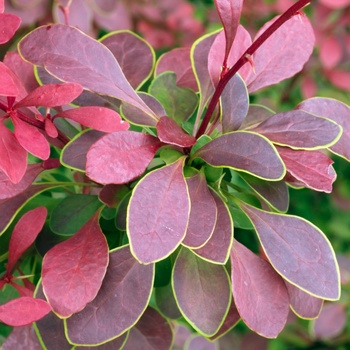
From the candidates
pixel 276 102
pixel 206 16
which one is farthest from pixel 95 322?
pixel 206 16

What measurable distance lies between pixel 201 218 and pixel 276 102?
981 mm

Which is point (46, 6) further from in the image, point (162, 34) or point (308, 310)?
point (308, 310)

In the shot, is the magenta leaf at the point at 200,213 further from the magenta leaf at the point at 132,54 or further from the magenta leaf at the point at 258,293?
the magenta leaf at the point at 132,54

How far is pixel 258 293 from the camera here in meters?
0.57

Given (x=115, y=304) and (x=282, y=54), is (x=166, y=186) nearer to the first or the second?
(x=115, y=304)

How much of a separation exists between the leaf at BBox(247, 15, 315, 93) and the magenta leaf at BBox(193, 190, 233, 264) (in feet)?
0.56

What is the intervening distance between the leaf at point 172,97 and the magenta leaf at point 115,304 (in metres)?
0.18

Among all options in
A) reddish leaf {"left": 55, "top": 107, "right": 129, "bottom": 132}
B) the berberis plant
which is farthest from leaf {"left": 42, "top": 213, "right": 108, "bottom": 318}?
reddish leaf {"left": 55, "top": 107, "right": 129, "bottom": 132}

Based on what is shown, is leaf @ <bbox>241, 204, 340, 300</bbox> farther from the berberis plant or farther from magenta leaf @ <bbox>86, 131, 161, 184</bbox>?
magenta leaf @ <bbox>86, 131, 161, 184</bbox>

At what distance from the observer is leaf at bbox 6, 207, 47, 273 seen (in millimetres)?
600

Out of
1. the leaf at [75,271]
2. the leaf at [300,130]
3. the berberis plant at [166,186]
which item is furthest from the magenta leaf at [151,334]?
the leaf at [300,130]

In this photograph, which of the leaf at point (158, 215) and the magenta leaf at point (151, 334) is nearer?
the leaf at point (158, 215)

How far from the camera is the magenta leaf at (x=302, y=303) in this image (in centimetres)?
60

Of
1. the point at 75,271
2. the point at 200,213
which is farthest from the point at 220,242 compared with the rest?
the point at 75,271
